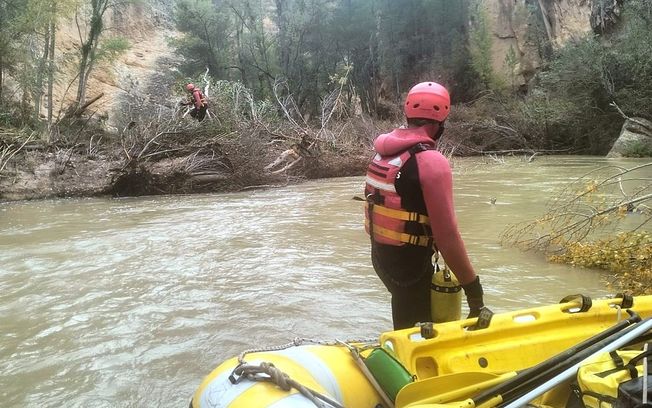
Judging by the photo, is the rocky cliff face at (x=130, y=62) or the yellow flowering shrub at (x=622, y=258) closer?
the yellow flowering shrub at (x=622, y=258)

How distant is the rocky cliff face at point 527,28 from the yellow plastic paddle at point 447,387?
25.6 meters

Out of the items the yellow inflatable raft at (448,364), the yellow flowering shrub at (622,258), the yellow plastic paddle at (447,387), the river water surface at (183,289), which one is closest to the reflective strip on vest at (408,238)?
the yellow inflatable raft at (448,364)

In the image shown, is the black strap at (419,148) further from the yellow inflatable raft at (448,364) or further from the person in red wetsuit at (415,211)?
the yellow inflatable raft at (448,364)

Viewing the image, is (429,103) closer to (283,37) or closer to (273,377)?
(273,377)

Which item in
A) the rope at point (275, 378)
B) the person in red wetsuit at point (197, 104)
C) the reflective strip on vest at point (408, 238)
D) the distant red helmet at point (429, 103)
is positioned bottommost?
the rope at point (275, 378)

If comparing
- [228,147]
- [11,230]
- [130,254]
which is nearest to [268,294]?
[130,254]

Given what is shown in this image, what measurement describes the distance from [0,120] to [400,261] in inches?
692

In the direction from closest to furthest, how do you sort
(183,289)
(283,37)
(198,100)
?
(183,289) → (198,100) → (283,37)

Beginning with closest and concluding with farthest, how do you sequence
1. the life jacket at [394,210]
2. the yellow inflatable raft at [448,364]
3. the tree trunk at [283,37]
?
the yellow inflatable raft at [448,364] < the life jacket at [394,210] < the tree trunk at [283,37]

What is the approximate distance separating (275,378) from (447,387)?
57 centimetres

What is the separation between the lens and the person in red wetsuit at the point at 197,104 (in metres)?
13.1

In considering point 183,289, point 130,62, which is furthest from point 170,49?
point 183,289

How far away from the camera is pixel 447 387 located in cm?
182

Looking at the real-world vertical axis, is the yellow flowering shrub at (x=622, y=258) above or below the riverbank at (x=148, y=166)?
below
